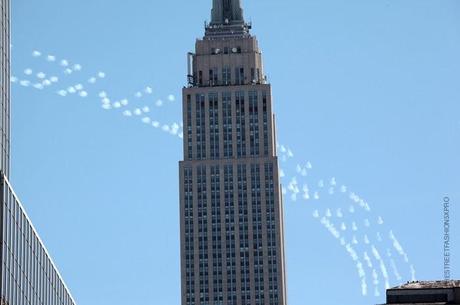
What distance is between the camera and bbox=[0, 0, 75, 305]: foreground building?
13400cm

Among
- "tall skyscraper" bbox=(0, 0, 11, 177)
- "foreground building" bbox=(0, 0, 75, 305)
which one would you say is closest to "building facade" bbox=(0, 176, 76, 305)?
"foreground building" bbox=(0, 0, 75, 305)

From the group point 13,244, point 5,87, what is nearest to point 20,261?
point 13,244

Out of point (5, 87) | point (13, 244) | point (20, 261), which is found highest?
point (5, 87)

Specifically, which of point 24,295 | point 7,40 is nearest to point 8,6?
point 7,40

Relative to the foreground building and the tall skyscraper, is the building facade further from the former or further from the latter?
the tall skyscraper

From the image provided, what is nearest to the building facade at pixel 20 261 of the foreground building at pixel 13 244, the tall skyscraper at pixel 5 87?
the foreground building at pixel 13 244

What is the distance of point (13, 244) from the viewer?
13788 cm

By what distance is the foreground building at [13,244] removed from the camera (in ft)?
440

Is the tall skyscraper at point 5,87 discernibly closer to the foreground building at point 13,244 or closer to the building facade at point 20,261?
the foreground building at point 13,244

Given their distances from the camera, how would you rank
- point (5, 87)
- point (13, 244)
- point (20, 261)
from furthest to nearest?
point (5, 87) → point (20, 261) → point (13, 244)

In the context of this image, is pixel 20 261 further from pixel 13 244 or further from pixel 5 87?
pixel 5 87

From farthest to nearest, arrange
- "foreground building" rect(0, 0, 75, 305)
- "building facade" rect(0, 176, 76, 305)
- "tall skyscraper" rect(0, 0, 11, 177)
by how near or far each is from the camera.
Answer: "tall skyscraper" rect(0, 0, 11, 177) → "foreground building" rect(0, 0, 75, 305) → "building facade" rect(0, 176, 76, 305)

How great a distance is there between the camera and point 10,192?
5389 inches

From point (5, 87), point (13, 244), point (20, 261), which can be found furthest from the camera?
point (5, 87)
